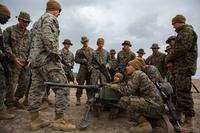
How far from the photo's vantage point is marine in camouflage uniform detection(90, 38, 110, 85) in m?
9.48

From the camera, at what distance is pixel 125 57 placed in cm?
1033

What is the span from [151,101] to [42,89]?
2.32 meters

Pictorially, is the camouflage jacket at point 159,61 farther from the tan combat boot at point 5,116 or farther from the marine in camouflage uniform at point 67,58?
the tan combat boot at point 5,116

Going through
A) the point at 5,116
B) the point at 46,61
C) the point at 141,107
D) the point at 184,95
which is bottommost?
the point at 5,116

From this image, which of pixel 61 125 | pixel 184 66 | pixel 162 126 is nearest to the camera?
pixel 61 125

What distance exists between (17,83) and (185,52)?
4302 mm

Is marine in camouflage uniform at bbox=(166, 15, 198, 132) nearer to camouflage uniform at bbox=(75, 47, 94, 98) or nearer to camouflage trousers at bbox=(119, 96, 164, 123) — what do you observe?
camouflage trousers at bbox=(119, 96, 164, 123)

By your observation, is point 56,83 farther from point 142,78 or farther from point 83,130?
point 142,78

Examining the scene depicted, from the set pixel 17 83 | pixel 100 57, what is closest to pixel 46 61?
pixel 17 83

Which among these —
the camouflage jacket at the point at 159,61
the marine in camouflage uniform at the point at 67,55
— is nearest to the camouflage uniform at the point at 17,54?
the marine in camouflage uniform at the point at 67,55

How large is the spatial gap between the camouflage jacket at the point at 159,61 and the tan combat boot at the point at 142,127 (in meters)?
4.05

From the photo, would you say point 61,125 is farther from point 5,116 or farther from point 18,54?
point 18,54

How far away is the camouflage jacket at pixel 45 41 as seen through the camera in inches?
244

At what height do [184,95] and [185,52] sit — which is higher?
[185,52]
